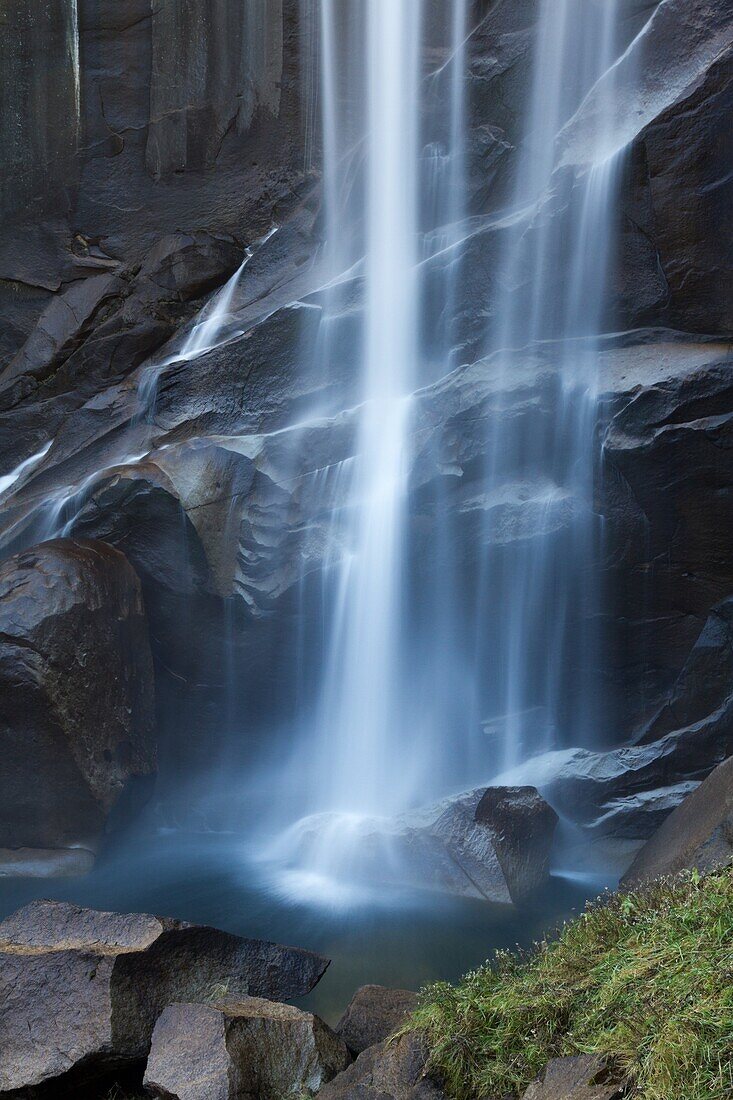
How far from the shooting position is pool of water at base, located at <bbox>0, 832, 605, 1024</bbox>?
6840 millimetres

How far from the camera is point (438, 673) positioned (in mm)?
10484

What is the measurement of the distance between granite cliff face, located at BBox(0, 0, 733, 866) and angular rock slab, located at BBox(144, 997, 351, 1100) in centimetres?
577

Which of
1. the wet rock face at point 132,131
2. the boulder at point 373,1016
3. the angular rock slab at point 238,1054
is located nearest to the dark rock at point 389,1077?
the angular rock slab at point 238,1054

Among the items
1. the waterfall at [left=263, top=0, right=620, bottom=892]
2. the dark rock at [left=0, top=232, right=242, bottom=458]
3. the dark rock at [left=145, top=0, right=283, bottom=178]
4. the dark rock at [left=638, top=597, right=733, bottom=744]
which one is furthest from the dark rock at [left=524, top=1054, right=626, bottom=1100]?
the dark rock at [left=145, top=0, right=283, bottom=178]

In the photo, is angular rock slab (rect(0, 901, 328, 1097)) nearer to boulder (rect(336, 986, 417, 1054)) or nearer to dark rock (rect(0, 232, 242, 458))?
boulder (rect(336, 986, 417, 1054))

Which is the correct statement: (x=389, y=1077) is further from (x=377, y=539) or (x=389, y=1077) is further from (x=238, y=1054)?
(x=377, y=539)

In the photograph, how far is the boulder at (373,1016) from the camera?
15.8ft

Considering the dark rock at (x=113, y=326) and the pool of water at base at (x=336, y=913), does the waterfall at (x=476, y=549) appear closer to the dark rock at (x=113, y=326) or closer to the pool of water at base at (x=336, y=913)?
the pool of water at base at (x=336, y=913)

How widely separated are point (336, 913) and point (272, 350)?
725cm

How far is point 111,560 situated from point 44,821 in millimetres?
2975

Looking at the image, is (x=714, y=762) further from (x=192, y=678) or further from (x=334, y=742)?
(x=192, y=678)

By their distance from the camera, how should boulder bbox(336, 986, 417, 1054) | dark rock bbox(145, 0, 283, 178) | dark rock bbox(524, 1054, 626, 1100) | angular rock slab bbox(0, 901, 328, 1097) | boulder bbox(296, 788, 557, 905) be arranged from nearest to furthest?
dark rock bbox(524, 1054, 626, 1100) → angular rock slab bbox(0, 901, 328, 1097) → boulder bbox(336, 986, 417, 1054) → boulder bbox(296, 788, 557, 905) → dark rock bbox(145, 0, 283, 178)

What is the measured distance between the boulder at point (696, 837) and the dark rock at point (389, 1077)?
2.20 meters

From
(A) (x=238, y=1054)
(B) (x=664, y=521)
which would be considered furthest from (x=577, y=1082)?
(B) (x=664, y=521)
